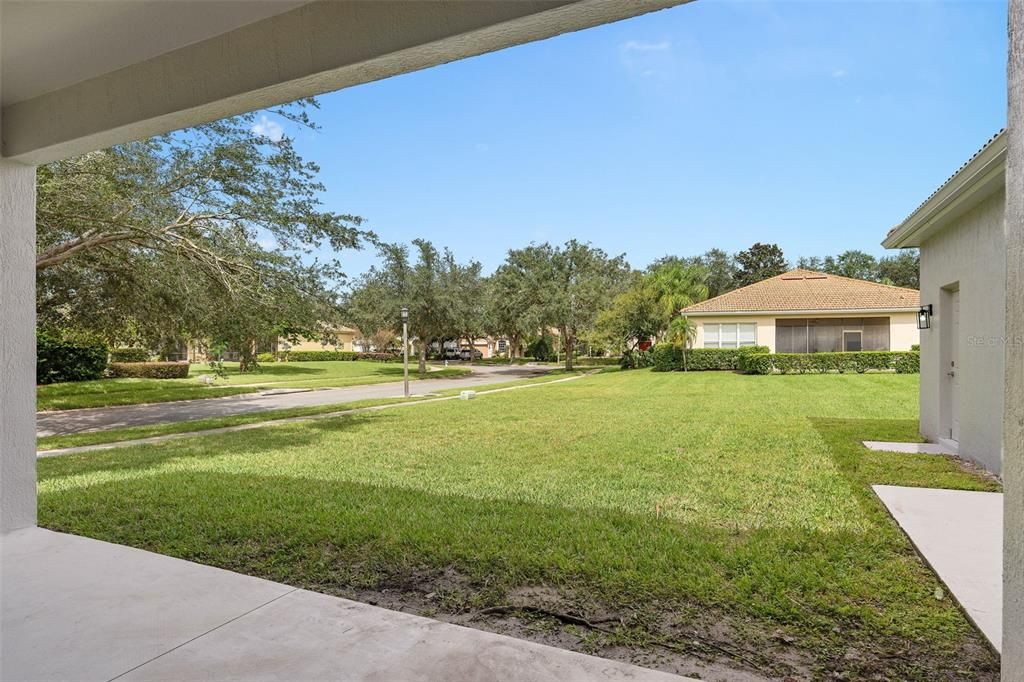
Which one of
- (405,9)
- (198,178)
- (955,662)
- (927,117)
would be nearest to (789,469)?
(955,662)

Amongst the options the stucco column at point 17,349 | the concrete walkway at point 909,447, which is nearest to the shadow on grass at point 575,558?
the stucco column at point 17,349

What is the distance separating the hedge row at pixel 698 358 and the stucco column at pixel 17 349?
2394 cm

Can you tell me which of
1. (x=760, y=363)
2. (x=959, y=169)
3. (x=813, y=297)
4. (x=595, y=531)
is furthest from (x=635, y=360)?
(x=595, y=531)

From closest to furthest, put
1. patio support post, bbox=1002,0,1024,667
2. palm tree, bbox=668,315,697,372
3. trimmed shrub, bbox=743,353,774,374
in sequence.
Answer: patio support post, bbox=1002,0,1024,667 < trimmed shrub, bbox=743,353,774,374 < palm tree, bbox=668,315,697,372

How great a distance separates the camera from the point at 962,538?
3912 mm

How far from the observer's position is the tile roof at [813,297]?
2364cm

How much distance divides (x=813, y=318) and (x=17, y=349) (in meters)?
26.2

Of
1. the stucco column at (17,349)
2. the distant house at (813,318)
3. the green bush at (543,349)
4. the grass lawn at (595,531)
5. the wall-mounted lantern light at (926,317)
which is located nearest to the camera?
the grass lawn at (595,531)

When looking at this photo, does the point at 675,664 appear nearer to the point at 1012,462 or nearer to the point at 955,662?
the point at 955,662

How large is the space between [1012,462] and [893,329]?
25946 mm

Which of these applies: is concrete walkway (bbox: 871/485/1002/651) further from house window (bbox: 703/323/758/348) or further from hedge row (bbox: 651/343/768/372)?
house window (bbox: 703/323/758/348)

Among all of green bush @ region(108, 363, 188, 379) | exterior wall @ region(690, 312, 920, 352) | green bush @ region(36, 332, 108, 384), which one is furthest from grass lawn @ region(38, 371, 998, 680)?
green bush @ region(108, 363, 188, 379)

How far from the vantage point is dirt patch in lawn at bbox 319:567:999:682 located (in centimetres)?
243

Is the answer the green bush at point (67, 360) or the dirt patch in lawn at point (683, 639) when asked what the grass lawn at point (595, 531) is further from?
the green bush at point (67, 360)
